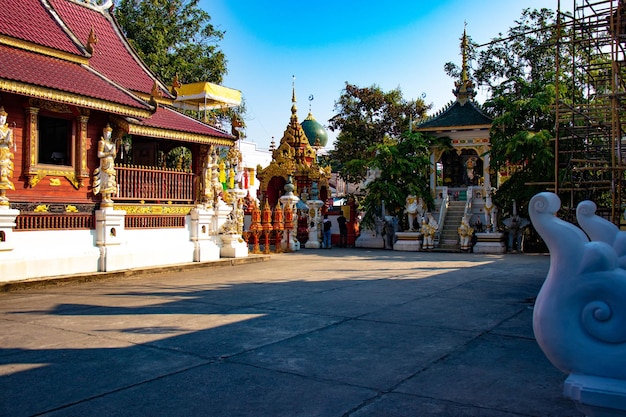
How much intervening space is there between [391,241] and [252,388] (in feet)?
65.3

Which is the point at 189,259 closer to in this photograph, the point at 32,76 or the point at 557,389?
the point at 32,76

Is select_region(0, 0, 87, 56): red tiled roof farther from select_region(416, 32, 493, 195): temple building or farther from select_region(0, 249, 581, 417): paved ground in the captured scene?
select_region(416, 32, 493, 195): temple building

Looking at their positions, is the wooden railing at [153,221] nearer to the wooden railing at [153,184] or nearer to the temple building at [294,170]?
the wooden railing at [153,184]

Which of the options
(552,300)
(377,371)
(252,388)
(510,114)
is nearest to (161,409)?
(252,388)

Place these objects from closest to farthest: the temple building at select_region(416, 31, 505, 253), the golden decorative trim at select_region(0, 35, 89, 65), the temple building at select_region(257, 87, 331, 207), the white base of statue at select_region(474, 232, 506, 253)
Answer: the golden decorative trim at select_region(0, 35, 89, 65) < the white base of statue at select_region(474, 232, 506, 253) < the temple building at select_region(416, 31, 505, 253) < the temple building at select_region(257, 87, 331, 207)

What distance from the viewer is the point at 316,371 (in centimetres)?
526

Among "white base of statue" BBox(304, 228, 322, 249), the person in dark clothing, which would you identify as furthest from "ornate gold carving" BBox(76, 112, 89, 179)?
the person in dark clothing

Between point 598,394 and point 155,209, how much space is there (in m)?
12.6

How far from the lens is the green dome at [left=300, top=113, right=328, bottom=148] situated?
1677 inches

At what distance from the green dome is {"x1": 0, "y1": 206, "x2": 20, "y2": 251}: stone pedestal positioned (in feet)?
106

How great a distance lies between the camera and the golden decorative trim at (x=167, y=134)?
13531 mm

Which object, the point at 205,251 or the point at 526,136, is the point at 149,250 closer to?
the point at 205,251

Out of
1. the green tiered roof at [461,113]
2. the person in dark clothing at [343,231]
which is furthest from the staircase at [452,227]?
the person in dark clothing at [343,231]

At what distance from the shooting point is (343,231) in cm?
2489
